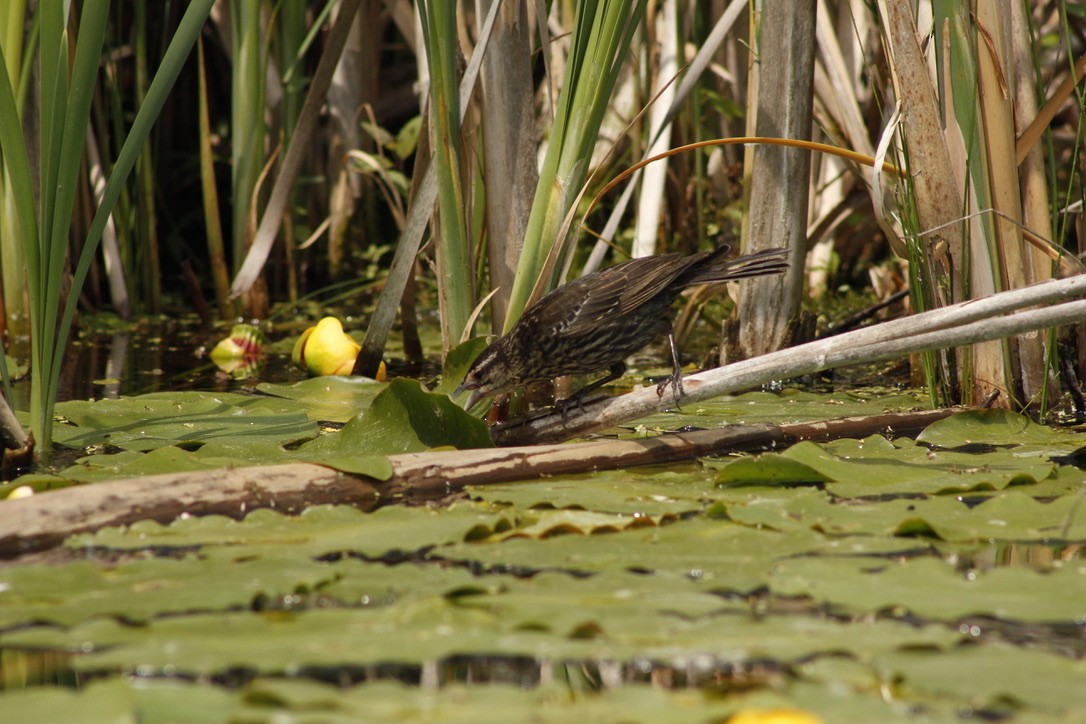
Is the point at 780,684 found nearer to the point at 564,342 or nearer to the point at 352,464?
the point at 352,464

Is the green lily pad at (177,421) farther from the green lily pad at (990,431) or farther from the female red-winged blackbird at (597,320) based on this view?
the green lily pad at (990,431)

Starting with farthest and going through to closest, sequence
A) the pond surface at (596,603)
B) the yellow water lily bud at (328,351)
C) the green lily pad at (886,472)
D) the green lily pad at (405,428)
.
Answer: the yellow water lily bud at (328,351)
the green lily pad at (405,428)
the green lily pad at (886,472)
the pond surface at (596,603)

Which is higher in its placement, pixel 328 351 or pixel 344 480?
pixel 328 351

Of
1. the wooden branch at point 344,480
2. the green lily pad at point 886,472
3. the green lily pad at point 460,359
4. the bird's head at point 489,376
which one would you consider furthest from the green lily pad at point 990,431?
the green lily pad at point 460,359

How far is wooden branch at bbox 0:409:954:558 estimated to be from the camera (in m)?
2.77

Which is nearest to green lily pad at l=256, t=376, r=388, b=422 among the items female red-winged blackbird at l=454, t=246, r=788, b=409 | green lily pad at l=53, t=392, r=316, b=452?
green lily pad at l=53, t=392, r=316, b=452

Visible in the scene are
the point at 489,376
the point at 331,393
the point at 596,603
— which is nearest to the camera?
the point at 596,603

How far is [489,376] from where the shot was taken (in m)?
4.26

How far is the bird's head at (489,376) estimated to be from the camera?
4.21 m

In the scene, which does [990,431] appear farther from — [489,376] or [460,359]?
[460,359]

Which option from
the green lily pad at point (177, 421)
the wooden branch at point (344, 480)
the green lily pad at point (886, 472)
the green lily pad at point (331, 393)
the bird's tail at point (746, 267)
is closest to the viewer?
the wooden branch at point (344, 480)

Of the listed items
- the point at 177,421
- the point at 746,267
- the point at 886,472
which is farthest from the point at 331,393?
the point at 886,472

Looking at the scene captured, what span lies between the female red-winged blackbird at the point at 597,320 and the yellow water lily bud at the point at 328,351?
4.54 ft

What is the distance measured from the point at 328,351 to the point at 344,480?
93.5 inches
